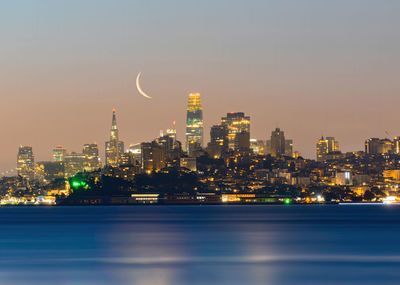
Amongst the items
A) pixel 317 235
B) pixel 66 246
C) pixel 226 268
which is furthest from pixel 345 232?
pixel 226 268

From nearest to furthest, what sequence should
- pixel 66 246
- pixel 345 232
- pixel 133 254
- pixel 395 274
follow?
1. pixel 395 274
2. pixel 133 254
3. pixel 66 246
4. pixel 345 232

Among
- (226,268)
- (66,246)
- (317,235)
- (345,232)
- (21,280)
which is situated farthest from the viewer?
(345,232)

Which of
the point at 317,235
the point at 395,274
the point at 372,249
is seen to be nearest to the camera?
the point at 395,274

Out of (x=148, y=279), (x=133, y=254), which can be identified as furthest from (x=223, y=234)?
(x=148, y=279)

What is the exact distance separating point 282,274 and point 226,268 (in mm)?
4830

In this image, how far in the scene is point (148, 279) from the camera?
49.1 m

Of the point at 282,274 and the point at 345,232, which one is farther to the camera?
the point at 345,232

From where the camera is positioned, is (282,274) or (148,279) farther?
(282,274)

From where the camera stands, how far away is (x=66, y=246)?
77.8 metres

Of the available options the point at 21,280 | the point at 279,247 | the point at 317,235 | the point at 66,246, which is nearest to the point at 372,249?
the point at 279,247

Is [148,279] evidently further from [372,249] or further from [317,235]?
[317,235]

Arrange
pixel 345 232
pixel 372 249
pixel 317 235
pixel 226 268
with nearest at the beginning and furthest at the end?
pixel 226 268, pixel 372 249, pixel 317 235, pixel 345 232

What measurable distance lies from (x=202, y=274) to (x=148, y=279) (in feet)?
15.3

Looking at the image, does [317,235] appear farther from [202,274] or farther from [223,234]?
[202,274]
